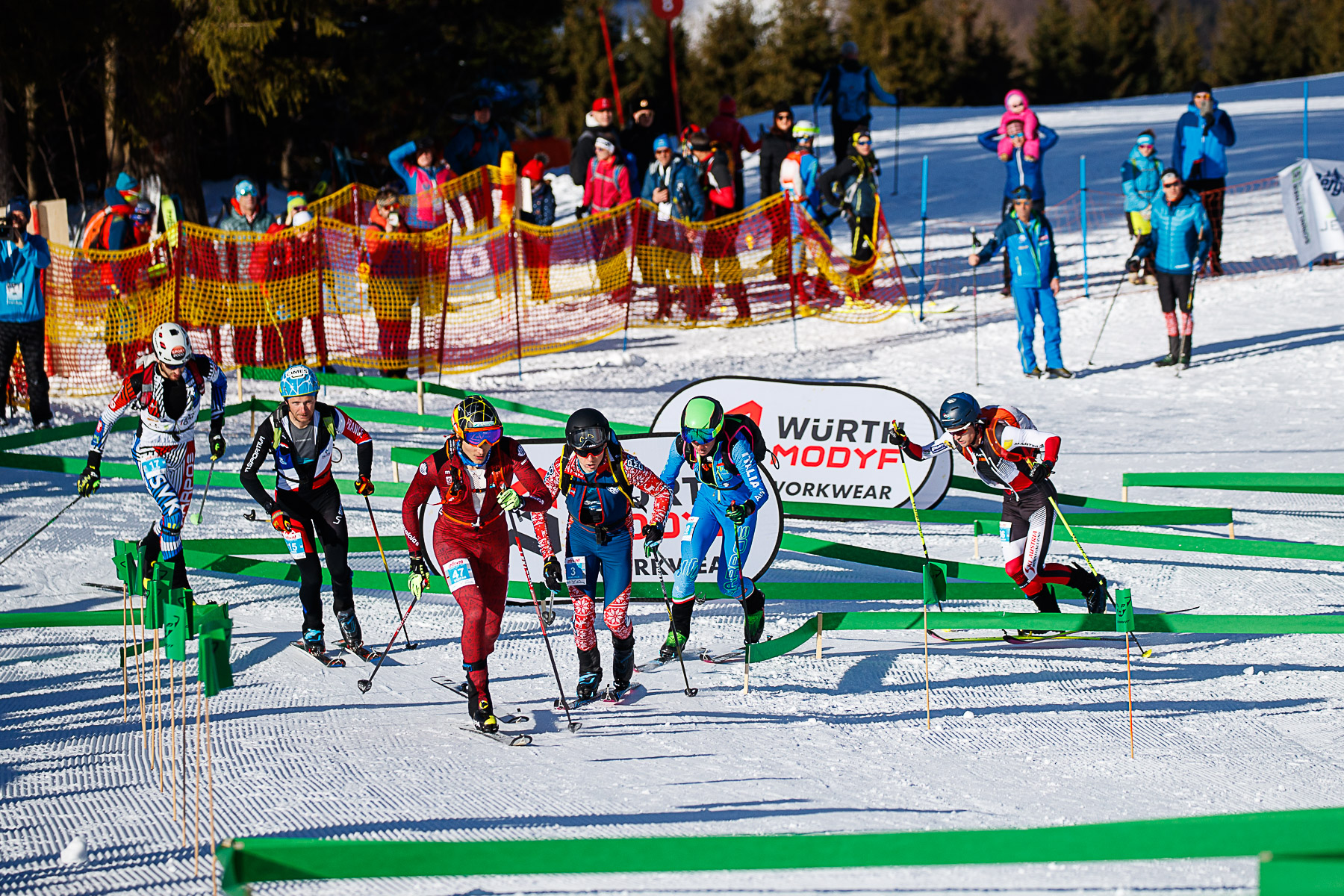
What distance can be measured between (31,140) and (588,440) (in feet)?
67.9

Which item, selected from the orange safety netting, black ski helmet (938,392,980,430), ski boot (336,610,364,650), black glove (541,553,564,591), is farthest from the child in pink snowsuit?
ski boot (336,610,364,650)

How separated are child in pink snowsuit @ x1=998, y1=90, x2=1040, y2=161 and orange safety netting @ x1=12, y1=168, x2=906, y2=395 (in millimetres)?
2119

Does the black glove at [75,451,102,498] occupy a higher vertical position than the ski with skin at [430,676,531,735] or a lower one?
higher

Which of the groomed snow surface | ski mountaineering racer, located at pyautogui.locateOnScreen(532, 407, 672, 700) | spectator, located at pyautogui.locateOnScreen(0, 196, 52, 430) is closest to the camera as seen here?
the groomed snow surface

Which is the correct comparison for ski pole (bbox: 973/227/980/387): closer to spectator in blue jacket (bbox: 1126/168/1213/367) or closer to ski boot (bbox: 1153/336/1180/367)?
spectator in blue jacket (bbox: 1126/168/1213/367)

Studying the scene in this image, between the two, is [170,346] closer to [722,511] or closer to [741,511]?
[722,511]

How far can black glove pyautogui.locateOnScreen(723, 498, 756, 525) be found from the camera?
23.8 ft

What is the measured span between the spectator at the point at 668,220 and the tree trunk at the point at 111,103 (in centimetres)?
831

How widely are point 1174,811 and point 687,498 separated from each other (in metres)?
3.85

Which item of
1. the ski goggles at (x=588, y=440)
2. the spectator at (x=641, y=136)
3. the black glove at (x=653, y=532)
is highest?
the spectator at (x=641, y=136)

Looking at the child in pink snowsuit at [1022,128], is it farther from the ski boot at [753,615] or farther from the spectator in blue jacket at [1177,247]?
the ski boot at [753,615]

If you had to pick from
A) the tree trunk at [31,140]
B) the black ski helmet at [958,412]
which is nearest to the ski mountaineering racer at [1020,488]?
the black ski helmet at [958,412]

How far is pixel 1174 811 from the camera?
17.9 ft

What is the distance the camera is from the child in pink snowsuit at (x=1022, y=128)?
52.0 ft
